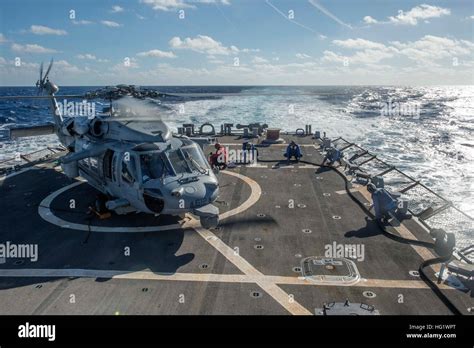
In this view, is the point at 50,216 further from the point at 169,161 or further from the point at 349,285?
the point at 349,285

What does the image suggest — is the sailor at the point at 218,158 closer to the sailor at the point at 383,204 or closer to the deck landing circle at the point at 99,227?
the deck landing circle at the point at 99,227

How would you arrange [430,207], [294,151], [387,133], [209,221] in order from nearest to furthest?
[209,221] → [430,207] → [294,151] → [387,133]

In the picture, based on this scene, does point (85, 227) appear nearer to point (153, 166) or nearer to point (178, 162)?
point (153, 166)

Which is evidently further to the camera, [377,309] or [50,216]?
[50,216]

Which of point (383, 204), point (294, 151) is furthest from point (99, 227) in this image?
point (294, 151)
